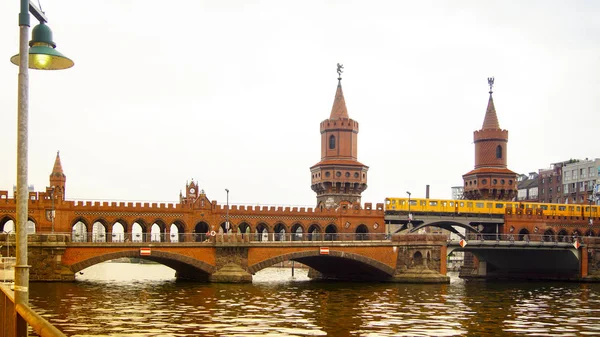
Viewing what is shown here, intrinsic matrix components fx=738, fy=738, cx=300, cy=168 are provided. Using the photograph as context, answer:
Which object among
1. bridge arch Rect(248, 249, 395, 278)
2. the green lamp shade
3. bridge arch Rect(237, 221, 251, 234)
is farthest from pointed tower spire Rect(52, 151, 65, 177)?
the green lamp shade

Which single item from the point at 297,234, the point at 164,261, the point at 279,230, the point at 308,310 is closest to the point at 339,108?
the point at 279,230

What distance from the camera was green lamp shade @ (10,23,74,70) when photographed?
51.6 feet

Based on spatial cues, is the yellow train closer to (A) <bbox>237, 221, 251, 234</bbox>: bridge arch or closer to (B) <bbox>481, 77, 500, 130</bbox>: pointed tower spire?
(B) <bbox>481, 77, 500, 130</bbox>: pointed tower spire

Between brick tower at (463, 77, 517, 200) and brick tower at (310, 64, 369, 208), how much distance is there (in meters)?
19.1

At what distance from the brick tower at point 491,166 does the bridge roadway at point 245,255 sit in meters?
31.1

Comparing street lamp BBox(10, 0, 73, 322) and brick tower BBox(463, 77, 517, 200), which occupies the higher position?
brick tower BBox(463, 77, 517, 200)

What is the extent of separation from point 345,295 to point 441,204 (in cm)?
3799

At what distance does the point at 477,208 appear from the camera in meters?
95.3

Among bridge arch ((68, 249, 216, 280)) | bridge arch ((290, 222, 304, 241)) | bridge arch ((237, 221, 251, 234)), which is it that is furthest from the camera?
bridge arch ((237, 221, 251, 234))

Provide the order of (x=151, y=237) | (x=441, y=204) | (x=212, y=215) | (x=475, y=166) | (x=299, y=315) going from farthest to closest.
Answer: (x=475, y=166), (x=441, y=204), (x=212, y=215), (x=151, y=237), (x=299, y=315)

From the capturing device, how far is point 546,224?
9906 centimetres

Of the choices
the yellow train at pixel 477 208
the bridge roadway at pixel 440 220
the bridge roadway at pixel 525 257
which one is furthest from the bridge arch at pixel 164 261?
the yellow train at pixel 477 208

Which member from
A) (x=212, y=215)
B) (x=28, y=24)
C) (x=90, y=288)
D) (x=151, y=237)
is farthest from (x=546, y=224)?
(x=28, y=24)

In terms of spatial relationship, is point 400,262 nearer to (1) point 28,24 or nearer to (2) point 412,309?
(2) point 412,309
